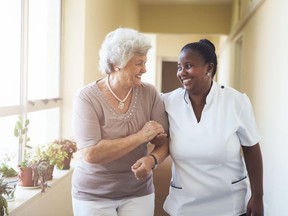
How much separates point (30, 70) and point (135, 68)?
1.27 metres

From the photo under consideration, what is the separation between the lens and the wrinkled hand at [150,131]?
4.93 ft

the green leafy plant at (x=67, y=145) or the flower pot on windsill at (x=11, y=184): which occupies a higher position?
the green leafy plant at (x=67, y=145)

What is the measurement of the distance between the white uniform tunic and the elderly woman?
0.37 feet

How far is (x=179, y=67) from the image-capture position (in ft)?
5.18

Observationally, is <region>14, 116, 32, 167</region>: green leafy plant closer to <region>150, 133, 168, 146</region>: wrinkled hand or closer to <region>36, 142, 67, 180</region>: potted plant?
<region>36, 142, 67, 180</region>: potted plant

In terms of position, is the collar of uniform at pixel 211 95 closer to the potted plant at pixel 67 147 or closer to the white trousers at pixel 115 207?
the white trousers at pixel 115 207

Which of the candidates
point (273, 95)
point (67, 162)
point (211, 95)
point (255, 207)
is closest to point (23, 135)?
point (67, 162)

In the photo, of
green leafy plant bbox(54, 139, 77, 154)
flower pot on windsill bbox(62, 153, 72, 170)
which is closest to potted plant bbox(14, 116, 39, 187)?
green leafy plant bbox(54, 139, 77, 154)

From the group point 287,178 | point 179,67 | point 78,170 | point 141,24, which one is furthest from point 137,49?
point 141,24

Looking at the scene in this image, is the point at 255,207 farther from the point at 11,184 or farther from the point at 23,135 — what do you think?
the point at 23,135

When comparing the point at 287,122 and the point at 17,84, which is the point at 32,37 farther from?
the point at 287,122

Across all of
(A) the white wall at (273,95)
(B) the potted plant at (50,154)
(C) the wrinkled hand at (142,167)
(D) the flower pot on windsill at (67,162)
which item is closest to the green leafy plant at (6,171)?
(B) the potted plant at (50,154)

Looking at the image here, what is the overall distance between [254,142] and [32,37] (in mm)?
1755

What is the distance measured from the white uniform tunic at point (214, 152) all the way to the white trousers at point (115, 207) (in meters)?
0.16
